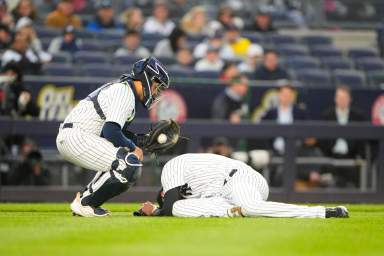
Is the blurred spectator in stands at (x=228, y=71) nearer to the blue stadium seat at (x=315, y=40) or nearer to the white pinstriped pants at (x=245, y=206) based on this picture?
the blue stadium seat at (x=315, y=40)

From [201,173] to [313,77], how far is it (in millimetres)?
8141

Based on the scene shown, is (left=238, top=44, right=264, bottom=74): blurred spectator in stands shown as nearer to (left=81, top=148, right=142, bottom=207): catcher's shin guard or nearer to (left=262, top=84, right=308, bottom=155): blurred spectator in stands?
(left=262, top=84, right=308, bottom=155): blurred spectator in stands

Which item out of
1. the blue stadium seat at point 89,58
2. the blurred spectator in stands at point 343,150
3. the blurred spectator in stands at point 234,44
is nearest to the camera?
the blurred spectator in stands at point 343,150

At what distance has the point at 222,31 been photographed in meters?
18.0

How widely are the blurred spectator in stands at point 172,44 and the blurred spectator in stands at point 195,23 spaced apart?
106 cm

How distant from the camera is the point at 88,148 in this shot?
9172 millimetres

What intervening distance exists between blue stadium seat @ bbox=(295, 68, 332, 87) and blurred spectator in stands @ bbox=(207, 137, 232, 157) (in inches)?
111

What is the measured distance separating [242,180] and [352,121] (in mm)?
6562

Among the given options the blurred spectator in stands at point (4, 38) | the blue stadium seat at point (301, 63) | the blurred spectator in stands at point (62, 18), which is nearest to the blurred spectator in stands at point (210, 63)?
the blue stadium seat at point (301, 63)

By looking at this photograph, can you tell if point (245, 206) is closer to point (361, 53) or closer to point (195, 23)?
point (195, 23)

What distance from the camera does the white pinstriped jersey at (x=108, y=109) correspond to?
888 cm

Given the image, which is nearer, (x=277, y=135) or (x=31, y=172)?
(x=31, y=172)

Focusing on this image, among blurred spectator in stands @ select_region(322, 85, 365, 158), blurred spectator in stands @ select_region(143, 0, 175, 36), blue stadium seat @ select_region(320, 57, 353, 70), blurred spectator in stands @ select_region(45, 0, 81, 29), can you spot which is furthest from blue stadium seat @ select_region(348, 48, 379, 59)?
blurred spectator in stands @ select_region(45, 0, 81, 29)

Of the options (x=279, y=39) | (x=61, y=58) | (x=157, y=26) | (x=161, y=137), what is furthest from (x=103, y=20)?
(x=161, y=137)
